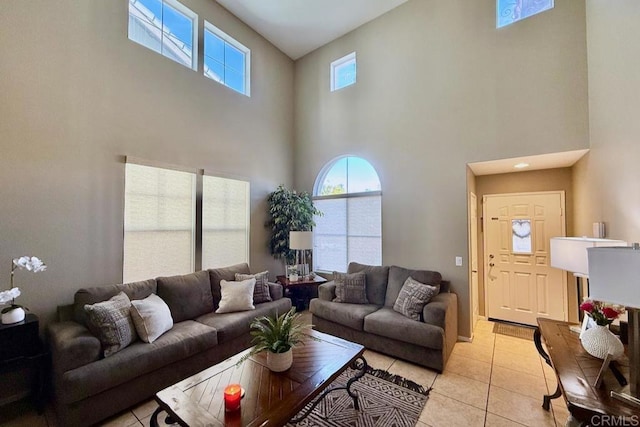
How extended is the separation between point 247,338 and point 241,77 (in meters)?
4.19

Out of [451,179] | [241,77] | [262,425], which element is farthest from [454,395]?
[241,77]

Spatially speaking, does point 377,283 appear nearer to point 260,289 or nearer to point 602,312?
point 260,289

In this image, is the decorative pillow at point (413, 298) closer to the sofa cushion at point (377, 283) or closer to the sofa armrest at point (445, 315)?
the sofa armrest at point (445, 315)

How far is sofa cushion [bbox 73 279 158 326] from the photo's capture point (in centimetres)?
254

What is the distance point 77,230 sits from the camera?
2.73 m

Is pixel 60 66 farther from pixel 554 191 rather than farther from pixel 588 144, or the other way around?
pixel 554 191

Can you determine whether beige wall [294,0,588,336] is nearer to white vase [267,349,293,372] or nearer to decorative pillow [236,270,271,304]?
decorative pillow [236,270,271,304]

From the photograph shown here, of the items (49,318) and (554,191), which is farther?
(554,191)

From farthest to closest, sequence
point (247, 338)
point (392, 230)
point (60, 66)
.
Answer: point (392, 230) → point (247, 338) → point (60, 66)

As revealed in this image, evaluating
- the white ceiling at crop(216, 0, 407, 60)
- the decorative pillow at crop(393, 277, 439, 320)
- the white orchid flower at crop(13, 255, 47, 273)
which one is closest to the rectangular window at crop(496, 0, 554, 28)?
the white ceiling at crop(216, 0, 407, 60)

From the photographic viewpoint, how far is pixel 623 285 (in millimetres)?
1298

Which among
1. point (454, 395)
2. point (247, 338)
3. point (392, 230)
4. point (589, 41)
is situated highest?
point (589, 41)

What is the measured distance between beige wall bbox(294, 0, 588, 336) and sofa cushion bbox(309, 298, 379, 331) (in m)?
1.04

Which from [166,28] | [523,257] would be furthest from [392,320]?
[166,28]
